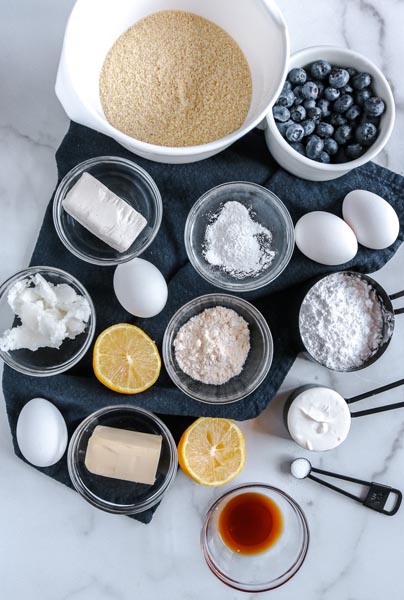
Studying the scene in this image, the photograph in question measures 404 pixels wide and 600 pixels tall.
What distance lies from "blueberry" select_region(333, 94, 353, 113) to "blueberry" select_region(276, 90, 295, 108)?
8cm

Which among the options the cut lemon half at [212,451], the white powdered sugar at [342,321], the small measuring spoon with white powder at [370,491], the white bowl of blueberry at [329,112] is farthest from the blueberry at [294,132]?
the small measuring spoon with white powder at [370,491]

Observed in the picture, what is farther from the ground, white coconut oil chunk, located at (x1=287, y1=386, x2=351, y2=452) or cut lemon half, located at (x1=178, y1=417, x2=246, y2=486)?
white coconut oil chunk, located at (x1=287, y1=386, x2=351, y2=452)

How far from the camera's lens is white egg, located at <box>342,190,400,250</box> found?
1206mm

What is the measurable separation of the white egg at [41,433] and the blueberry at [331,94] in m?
0.79

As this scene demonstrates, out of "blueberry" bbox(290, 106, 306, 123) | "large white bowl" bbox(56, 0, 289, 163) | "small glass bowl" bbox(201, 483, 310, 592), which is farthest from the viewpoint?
"small glass bowl" bbox(201, 483, 310, 592)

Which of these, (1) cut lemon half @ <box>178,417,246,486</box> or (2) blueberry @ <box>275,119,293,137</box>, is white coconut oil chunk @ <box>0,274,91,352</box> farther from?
(2) blueberry @ <box>275,119,293,137</box>

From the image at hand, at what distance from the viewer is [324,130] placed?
3.95ft

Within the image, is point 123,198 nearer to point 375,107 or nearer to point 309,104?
point 309,104

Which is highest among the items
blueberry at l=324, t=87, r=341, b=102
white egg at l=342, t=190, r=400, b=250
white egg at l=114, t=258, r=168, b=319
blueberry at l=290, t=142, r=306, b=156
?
blueberry at l=324, t=87, r=341, b=102

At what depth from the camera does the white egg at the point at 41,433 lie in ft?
3.97

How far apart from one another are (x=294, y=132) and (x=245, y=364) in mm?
450

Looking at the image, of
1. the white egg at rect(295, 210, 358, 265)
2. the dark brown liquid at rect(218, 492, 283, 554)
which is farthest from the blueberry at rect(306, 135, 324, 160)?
the dark brown liquid at rect(218, 492, 283, 554)

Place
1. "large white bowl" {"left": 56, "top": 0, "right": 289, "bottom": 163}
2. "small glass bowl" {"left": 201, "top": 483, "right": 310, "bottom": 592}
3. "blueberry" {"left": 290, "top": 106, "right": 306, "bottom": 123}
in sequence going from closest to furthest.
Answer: "large white bowl" {"left": 56, "top": 0, "right": 289, "bottom": 163}
"blueberry" {"left": 290, "top": 106, "right": 306, "bottom": 123}
"small glass bowl" {"left": 201, "top": 483, "right": 310, "bottom": 592}

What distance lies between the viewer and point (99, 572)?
1.37 metres
